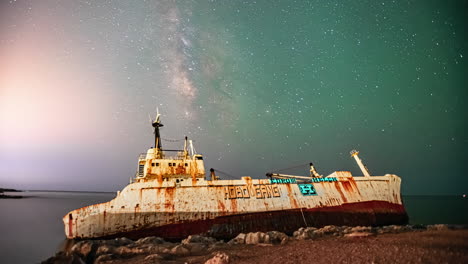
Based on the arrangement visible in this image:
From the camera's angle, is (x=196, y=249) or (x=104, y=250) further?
(x=104, y=250)

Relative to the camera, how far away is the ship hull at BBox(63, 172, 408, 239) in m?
14.0

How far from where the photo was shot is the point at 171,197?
593 inches

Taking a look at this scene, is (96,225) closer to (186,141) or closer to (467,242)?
(186,141)

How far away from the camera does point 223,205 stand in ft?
51.2

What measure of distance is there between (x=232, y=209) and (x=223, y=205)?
797 mm

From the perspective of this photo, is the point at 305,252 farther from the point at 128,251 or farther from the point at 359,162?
the point at 359,162

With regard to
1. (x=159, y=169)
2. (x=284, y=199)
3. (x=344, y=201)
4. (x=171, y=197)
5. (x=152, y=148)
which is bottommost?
(x=344, y=201)

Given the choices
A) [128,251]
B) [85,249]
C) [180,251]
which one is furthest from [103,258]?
[180,251]

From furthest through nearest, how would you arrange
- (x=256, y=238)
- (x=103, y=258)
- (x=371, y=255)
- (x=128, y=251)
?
1. (x=256, y=238)
2. (x=128, y=251)
3. (x=103, y=258)
4. (x=371, y=255)

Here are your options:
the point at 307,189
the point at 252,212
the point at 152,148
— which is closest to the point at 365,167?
the point at 307,189

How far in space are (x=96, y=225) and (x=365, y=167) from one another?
27.0 meters

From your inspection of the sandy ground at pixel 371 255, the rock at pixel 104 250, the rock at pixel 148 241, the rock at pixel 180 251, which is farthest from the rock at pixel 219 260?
the rock at pixel 148 241

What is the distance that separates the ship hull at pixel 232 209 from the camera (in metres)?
14.0

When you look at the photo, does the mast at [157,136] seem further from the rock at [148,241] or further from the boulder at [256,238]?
the boulder at [256,238]
